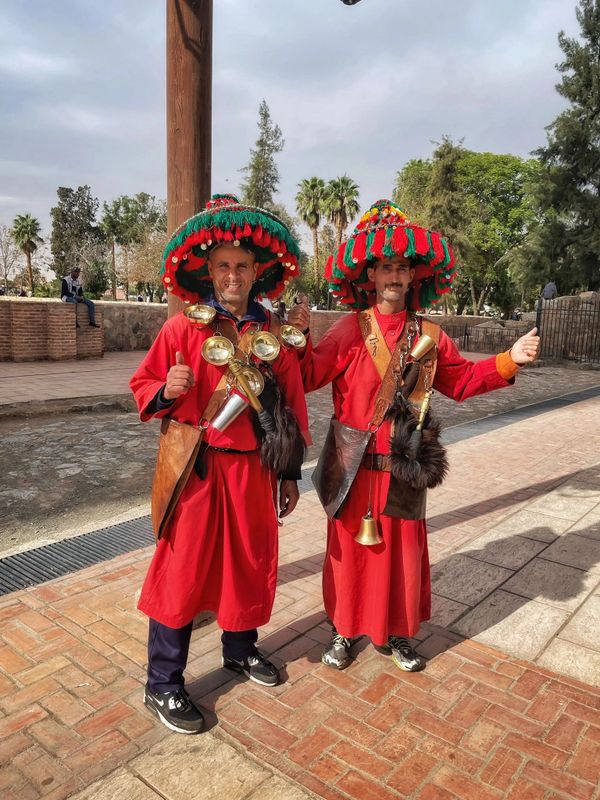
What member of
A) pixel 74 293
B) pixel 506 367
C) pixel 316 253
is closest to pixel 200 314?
pixel 506 367

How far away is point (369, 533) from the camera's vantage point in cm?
270

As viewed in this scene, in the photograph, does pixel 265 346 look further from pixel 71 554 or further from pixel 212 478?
pixel 71 554

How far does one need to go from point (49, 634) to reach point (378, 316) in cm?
233

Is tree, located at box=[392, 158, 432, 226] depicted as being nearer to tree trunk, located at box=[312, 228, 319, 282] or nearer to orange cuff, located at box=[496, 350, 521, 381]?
tree trunk, located at box=[312, 228, 319, 282]

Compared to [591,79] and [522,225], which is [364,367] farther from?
[522,225]

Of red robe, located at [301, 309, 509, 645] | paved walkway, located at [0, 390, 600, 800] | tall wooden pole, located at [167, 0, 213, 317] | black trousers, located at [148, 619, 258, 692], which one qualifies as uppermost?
tall wooden pole, located at [167, 0, 213, 317]

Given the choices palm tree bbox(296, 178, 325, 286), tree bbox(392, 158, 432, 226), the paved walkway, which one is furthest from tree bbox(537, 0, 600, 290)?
the paved walkway

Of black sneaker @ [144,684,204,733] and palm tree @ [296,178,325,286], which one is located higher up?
palm tree @ [296,178,325,286]

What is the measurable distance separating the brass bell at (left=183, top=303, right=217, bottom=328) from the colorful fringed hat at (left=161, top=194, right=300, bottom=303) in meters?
0.25

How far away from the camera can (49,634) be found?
3.06 metres

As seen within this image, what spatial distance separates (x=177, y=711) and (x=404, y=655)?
3.65 feet

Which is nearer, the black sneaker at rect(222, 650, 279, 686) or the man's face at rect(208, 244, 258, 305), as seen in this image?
the man's face at rect(208, 244, 258, 305)

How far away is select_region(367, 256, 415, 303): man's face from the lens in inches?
108

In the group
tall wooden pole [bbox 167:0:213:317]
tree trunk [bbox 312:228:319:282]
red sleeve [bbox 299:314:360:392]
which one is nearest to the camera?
red sleeve [bbox 299:314:360:392]
